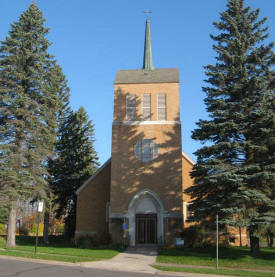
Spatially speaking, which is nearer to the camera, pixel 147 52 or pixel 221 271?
pixel 221 271

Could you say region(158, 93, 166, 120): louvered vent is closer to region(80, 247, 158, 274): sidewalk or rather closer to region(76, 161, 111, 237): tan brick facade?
region(76, 161, 111, 237): tan brick facade

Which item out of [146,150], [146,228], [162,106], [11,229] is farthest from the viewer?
[162,106]

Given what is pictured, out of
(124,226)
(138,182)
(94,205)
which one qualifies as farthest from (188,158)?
(94,205)

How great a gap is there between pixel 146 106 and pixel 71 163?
10479 mm

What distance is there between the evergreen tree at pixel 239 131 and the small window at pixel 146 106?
7841mm

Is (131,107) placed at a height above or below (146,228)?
above

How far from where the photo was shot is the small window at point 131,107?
26062 millimetres

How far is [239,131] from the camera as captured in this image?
16875mm

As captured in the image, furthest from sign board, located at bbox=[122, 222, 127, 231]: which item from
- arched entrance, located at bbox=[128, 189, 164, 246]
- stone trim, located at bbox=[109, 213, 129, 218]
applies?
stone trim, located at bbox=[109, 213, 129, 218]

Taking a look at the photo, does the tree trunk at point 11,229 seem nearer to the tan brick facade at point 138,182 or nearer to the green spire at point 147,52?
the tan brick facade at point 138,182

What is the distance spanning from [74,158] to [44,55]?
11.6 m

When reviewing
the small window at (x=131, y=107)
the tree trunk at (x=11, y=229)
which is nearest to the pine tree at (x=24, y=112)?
the tree trunk at (x=11, y=229)

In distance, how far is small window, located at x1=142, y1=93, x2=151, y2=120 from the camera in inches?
1021

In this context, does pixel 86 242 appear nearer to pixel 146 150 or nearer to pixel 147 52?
pixel 146 150
